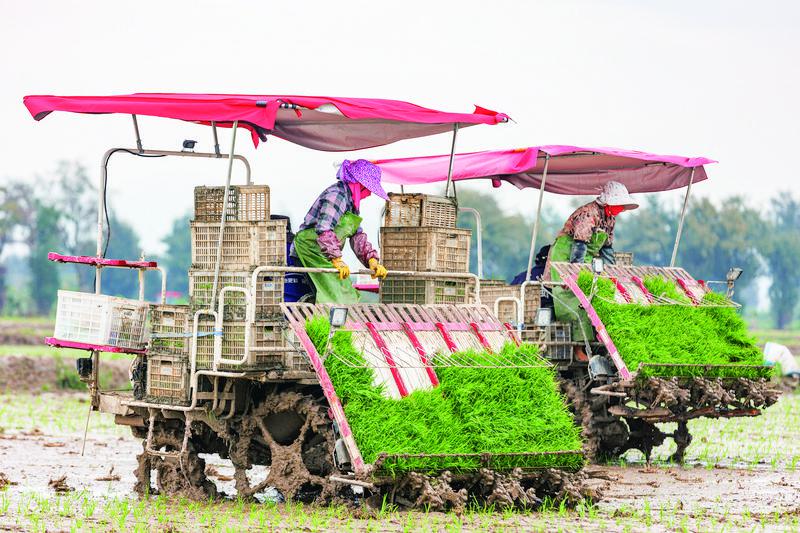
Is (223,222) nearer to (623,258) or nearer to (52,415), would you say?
(623,258)

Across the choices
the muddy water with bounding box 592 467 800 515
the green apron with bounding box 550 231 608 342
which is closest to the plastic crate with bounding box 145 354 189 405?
the muddy water with bounding box 592 467 800 515

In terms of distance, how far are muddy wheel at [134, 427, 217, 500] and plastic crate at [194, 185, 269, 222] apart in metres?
1.95

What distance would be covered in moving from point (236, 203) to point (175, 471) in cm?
238

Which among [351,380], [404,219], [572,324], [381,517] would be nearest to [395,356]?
[351,380]

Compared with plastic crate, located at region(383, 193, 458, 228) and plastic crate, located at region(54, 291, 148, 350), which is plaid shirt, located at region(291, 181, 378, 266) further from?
plastic crate, located at region(54, 291, 148, 350)

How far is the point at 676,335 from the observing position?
45.7ft

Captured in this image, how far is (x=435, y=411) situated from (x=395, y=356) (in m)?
0.74

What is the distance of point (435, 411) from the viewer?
10055mm

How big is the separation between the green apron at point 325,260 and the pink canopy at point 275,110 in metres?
0.95

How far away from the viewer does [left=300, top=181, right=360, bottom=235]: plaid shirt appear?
11281 millimetres

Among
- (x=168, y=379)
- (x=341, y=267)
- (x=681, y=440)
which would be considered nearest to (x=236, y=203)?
(x=341, y=267)

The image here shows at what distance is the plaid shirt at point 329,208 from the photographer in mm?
11281

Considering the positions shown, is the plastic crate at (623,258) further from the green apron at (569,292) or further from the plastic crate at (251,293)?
the plastic crate at (251,293)

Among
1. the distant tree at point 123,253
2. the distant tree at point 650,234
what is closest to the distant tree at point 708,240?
the distant tree at point 650,234
